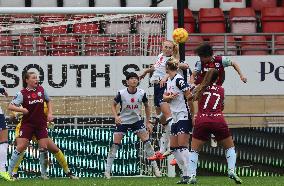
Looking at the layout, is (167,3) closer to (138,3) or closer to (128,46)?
(138,3)

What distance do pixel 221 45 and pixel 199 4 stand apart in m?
3.07

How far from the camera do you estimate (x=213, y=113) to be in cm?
1437

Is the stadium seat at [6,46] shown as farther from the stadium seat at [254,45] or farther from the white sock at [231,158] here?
the stadium seat at [254,45]

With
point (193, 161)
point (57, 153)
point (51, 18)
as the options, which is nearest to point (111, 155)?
point (57, 153)

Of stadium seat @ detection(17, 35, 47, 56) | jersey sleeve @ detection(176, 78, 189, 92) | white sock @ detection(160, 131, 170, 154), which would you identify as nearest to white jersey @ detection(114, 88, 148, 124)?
white sock @ detection(160, 131, 170, 154)

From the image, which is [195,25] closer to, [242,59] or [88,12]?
[242,59]

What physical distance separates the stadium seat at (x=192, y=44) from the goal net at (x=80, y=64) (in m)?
4.27

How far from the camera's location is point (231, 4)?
27.6m

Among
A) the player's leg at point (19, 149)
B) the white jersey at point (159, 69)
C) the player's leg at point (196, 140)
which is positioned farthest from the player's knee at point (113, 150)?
the player's leg at point (196, 140)

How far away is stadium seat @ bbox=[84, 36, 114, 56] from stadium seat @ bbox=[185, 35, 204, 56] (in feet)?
13.5

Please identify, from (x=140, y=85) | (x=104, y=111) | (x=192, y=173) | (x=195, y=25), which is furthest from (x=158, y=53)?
(x=195, y=25)

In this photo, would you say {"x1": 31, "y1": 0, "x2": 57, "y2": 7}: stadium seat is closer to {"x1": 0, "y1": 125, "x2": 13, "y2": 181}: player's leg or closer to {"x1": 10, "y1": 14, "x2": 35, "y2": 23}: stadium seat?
{"x1": 10, "y1": 14, "x2": 35, "y2": 23}: stadium seat

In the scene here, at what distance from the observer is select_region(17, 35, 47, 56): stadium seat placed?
19.8 m

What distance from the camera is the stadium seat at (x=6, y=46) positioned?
778 inches
